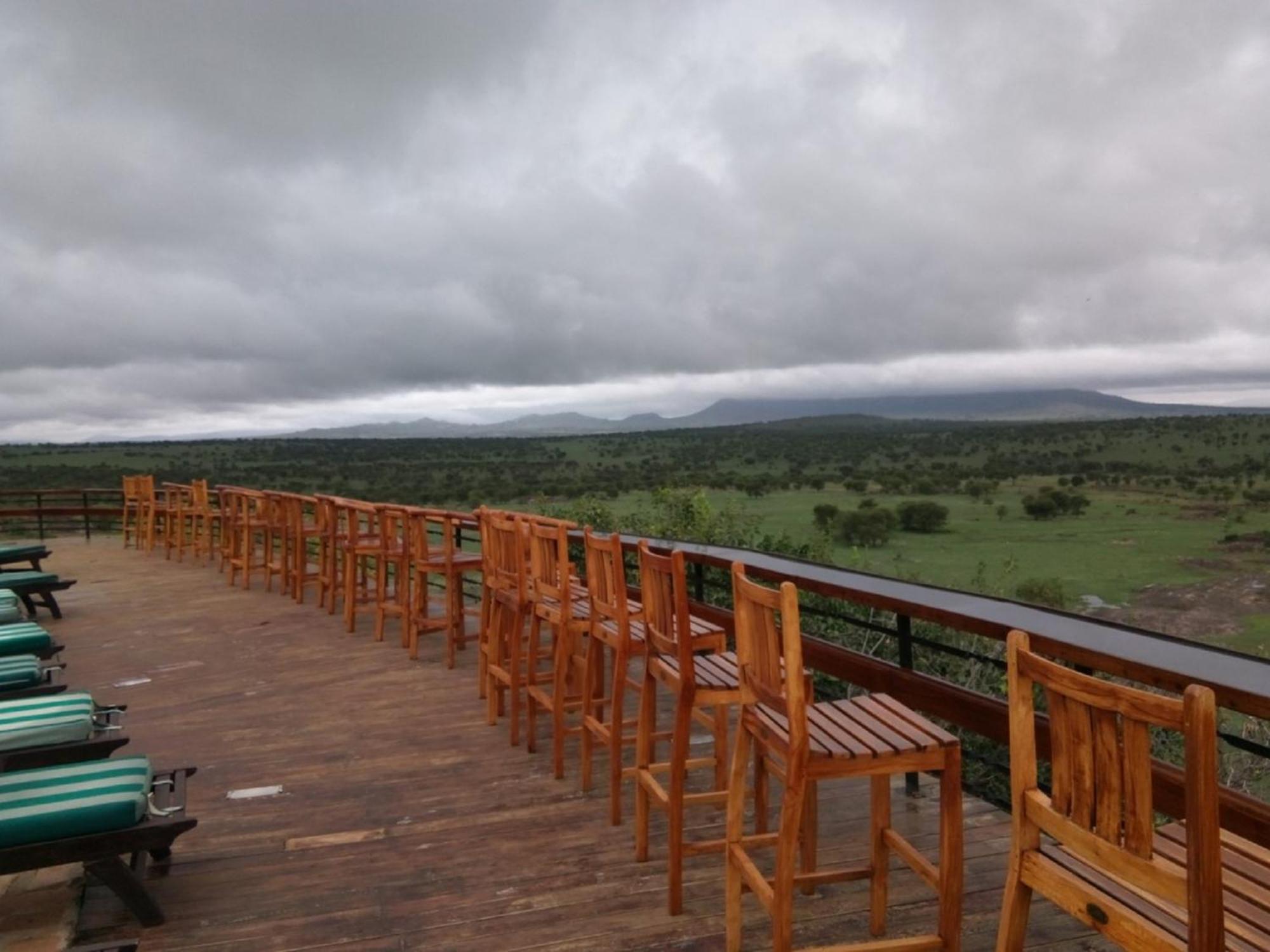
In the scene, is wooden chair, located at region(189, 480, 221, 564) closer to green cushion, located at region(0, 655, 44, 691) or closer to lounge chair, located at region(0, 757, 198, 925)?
green cushion, located at region(0, 655, 44, 691)

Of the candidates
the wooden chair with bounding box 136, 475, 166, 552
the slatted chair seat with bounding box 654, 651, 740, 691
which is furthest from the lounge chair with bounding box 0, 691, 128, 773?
the wooden chair with bounding box 136, 475, 166, 552

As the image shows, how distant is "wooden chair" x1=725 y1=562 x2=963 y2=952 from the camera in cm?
228

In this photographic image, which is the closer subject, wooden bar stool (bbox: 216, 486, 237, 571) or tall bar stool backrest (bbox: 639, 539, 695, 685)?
tall bar stool backrest (bbox: 639, 539, 695, 685)

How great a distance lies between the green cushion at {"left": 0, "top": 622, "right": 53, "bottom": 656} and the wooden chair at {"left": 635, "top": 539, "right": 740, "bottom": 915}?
3.89 metres

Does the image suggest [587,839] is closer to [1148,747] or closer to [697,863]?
[697,863]

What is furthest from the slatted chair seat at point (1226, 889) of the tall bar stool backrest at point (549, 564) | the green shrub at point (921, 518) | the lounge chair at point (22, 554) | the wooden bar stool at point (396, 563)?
the green shrub at point (921, 518)

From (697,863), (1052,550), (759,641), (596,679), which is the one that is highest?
(759,641)

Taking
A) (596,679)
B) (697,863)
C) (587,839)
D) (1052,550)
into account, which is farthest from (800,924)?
(1052,550)

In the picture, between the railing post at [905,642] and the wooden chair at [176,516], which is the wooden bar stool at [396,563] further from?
the wooden chair at [176,516]

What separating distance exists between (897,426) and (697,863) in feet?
309

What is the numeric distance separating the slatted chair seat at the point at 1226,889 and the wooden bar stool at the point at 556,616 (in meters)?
2.30

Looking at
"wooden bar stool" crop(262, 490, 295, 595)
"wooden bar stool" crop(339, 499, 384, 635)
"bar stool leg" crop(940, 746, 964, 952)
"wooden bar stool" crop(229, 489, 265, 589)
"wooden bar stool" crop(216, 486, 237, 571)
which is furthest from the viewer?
"wooden bar stool" crop(216, 486, 237, 571)

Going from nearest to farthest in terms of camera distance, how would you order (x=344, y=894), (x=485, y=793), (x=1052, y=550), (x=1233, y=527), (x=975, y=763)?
(x=344, y=894) < (x=485, y=793) < (x=975, y=763) < (x=1052, y=550) < (x=1233, y=527)

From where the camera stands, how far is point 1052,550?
24.2 m
